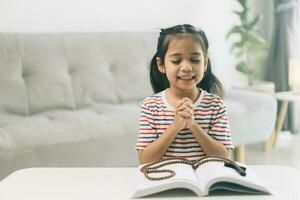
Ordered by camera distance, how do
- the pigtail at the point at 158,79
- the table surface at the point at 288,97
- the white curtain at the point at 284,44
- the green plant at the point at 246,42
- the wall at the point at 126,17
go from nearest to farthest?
1. the pigtail at the point at 158,79
2. the wall at the point at 126,17
3. the table surface at the point at 288,97
4. the green plant at the point at 246,42
5. the white curtain at the point at 284,44

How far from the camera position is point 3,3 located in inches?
117

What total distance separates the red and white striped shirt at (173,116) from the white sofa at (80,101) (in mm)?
860

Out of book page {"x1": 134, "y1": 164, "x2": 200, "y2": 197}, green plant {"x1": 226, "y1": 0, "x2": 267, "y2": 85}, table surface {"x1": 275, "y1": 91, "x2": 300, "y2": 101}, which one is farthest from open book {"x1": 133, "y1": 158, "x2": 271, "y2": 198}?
green plant {"x1": 226, "y1": 0, "x2": 267, "y2": 85}

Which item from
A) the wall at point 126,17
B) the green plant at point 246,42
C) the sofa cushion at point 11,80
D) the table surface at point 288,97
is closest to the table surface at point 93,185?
the sofa cushion at point 11,80

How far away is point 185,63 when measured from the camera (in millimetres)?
1235

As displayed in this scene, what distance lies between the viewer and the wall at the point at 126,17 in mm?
3043

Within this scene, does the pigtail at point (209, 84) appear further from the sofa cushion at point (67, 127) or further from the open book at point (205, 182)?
the sofa cushion at point (67, 127)

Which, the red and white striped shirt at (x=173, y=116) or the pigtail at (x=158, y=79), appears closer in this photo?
the red and white striped shirt at (x=173, y=116)

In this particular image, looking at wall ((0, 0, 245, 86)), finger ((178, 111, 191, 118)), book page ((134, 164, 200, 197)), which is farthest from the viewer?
wall ((0, 0, 245, 86))

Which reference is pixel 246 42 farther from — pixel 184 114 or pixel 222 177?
pixel 222 177

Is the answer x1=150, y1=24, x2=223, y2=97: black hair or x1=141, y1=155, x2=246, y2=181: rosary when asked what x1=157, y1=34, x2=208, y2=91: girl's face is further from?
x1=141, y1=155, x2=246, y2=181: rosary

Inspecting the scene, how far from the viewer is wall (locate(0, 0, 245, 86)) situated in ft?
9.98

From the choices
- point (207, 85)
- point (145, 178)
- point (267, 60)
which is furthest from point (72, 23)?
point (145, 178)

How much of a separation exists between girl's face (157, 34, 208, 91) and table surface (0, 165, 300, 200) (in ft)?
0.89
